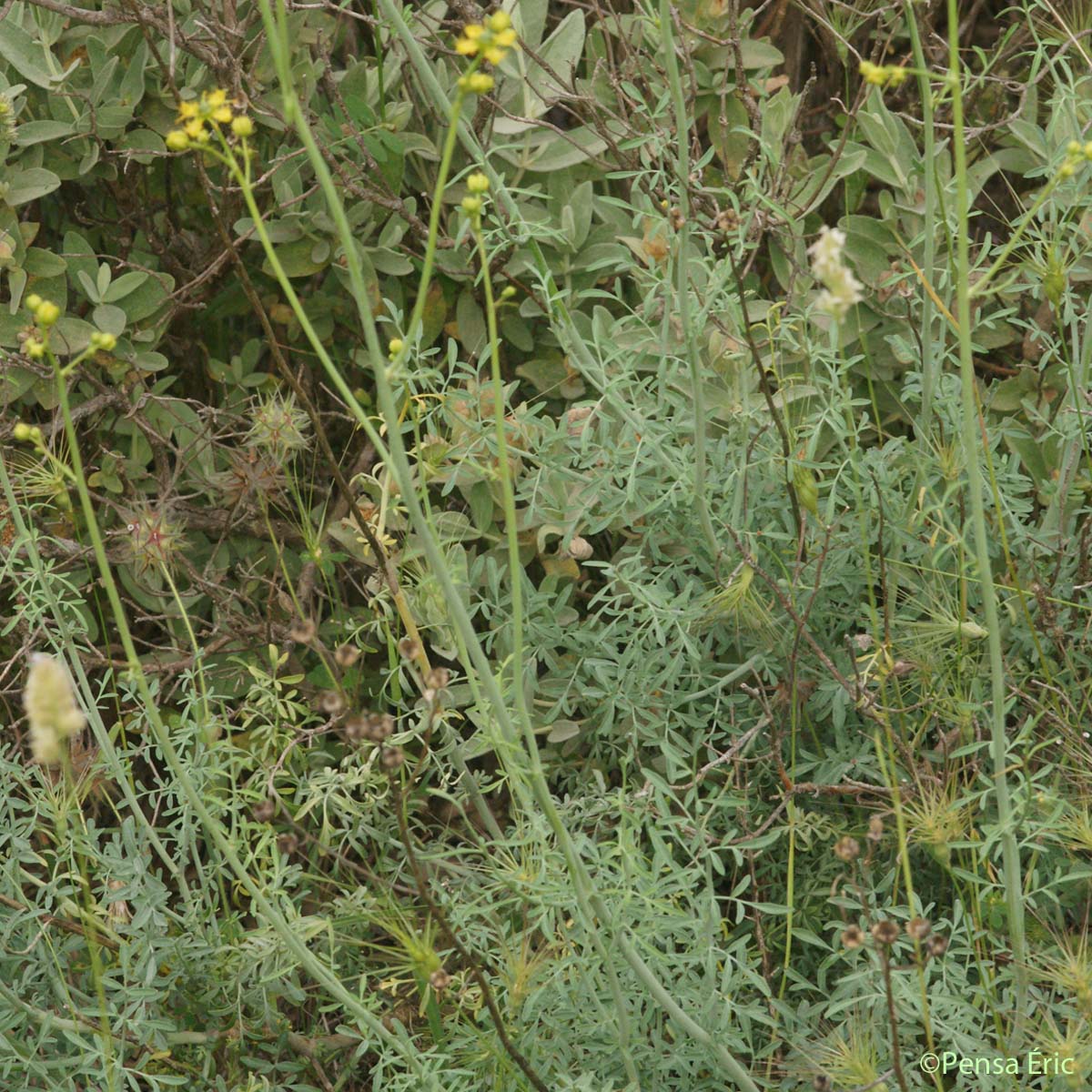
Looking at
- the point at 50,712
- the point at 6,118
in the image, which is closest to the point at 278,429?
the point at 6,118

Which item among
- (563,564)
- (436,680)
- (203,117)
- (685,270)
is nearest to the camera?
(203,117)

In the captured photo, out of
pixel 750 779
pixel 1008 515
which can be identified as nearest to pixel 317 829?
pixel 750 779

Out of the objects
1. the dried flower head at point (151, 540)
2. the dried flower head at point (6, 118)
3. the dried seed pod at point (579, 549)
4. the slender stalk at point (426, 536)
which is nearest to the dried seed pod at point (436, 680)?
the slender stalk at point (426, 536)

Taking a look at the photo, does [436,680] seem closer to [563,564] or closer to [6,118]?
[563,564]

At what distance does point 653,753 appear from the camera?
1.93 meters

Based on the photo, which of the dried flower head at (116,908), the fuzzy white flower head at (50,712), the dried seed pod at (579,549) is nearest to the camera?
the fuzzy white flower head at (50,712)

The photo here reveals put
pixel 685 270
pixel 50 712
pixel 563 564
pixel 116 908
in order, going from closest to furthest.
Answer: pixel 50 712 → pixel 685 270 → pixel 116 908 → pixel 563 564

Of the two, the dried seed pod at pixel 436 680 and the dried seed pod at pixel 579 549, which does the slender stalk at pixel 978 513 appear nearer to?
the dried seed pod at pixel 436 680

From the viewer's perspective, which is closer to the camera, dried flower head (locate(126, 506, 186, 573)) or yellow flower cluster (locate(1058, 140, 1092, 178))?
yellow flower cluster (locate(1058, 140, 1092, 178))

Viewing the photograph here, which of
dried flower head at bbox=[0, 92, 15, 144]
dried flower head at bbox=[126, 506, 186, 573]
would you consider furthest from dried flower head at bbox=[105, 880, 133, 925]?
dried flower head at bbox=[0, 92, 15, 144]

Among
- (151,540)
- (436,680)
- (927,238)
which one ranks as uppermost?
(927,238)

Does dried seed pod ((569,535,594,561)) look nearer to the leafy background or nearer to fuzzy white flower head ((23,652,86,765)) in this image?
the leafy background

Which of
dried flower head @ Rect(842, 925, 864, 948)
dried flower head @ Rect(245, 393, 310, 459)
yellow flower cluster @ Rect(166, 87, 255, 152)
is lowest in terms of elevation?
dried flower head @ Rect(842, 925, 864, 948)

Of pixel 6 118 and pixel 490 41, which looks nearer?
pixel 490 41
